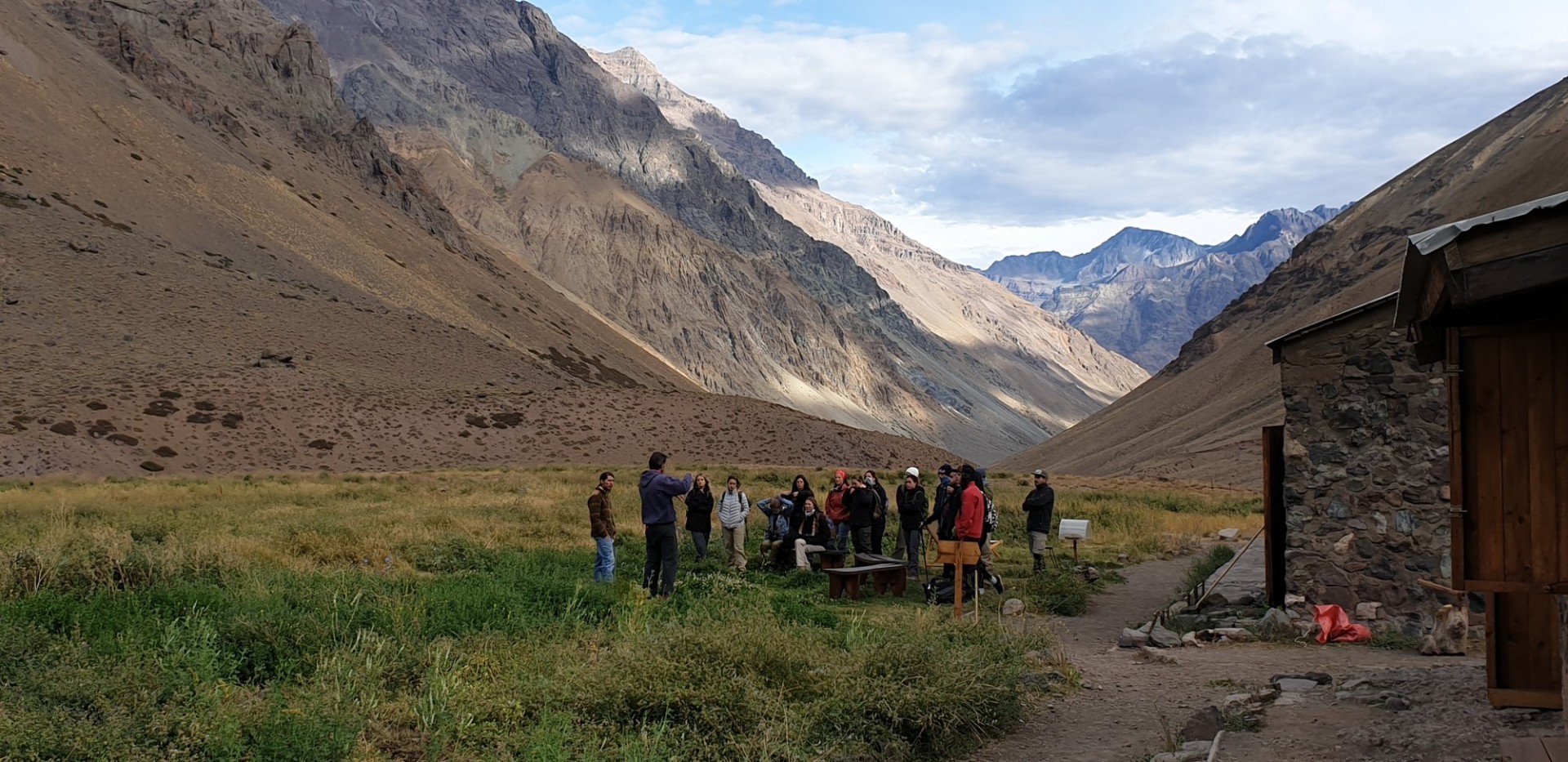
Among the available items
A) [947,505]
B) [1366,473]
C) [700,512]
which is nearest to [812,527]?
[700,512]

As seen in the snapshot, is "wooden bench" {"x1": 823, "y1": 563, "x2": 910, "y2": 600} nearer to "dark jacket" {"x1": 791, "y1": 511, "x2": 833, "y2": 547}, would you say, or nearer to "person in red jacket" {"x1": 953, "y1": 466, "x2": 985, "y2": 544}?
"person in red jacket" {"x1": 953, "y1": 466, "x2": 985, "y2": 544}

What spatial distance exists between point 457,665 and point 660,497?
14.9 ft

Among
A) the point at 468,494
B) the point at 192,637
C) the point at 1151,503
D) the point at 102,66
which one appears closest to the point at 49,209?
the point at 102,66

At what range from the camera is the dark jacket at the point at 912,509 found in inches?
647

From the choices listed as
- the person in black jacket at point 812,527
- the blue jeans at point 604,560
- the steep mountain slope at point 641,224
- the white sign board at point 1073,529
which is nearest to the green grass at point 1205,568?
the white sign board at point 1073,529

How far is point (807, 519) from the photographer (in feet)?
54.8

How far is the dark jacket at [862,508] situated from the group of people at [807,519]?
0.04ft

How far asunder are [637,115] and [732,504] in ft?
571

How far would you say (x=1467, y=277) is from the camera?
17.3ft

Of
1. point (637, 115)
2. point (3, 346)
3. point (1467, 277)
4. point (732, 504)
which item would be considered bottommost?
point (732, 504)

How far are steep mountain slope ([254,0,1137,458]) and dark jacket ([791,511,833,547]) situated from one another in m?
103

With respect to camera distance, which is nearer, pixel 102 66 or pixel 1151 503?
pixel 1151 503

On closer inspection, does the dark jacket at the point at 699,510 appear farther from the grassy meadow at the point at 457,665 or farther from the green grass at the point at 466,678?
the green grass at the point at 466,678

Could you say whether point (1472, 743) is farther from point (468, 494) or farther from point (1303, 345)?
point (468, 494)
